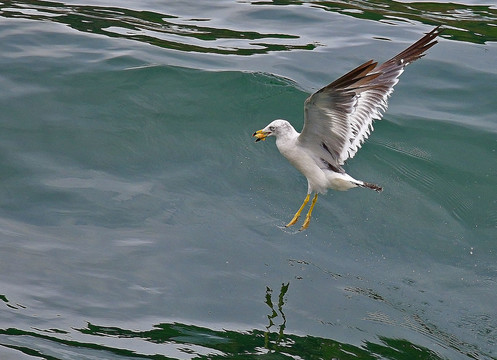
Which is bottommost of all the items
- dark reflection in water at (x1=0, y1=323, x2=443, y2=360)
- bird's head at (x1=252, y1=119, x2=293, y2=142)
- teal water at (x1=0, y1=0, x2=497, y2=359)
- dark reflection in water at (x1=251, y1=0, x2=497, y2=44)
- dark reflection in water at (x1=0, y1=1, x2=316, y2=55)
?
dark reflection in water at (x1=0, y1=323, x2=443, y2=360)

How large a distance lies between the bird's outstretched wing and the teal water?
147 centimetres

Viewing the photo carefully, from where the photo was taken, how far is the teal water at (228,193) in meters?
7.52

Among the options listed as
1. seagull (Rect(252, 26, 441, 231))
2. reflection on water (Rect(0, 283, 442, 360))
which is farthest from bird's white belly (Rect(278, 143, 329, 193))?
reflection on water (Rect(0, 283, 442, 360))

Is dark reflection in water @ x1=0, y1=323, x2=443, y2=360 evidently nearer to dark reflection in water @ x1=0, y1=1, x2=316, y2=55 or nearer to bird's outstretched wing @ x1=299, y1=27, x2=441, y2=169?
bird's outstretched wing @ x1=299, y1=27, x2=441, y2=169

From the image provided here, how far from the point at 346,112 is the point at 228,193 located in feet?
9.84

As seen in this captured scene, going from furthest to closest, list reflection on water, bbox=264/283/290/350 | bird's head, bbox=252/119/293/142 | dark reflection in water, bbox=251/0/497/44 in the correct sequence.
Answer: dark reflection in water, bbox=251/0/497/44 < bird's head, bbox=252/119/293/142 < reflection on water, bbox=264/283/290/350

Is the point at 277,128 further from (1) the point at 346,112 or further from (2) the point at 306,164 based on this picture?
(1) the point at 346,112

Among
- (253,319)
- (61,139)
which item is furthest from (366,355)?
(61,139)

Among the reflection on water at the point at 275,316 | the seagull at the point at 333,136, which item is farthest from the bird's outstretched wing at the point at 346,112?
the reflection on water at the point at 275,316

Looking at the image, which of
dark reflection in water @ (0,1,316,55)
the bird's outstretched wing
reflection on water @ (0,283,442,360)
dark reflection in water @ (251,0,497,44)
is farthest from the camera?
dark reflection in water @ (251,0,497,44)

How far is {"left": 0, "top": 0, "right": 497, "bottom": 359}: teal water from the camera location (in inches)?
296

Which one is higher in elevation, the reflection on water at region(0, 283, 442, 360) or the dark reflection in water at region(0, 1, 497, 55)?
the dark reflection in water at region(0, 1, 497, 55)

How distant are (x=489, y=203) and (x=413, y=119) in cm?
180

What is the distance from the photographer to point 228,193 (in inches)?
388
